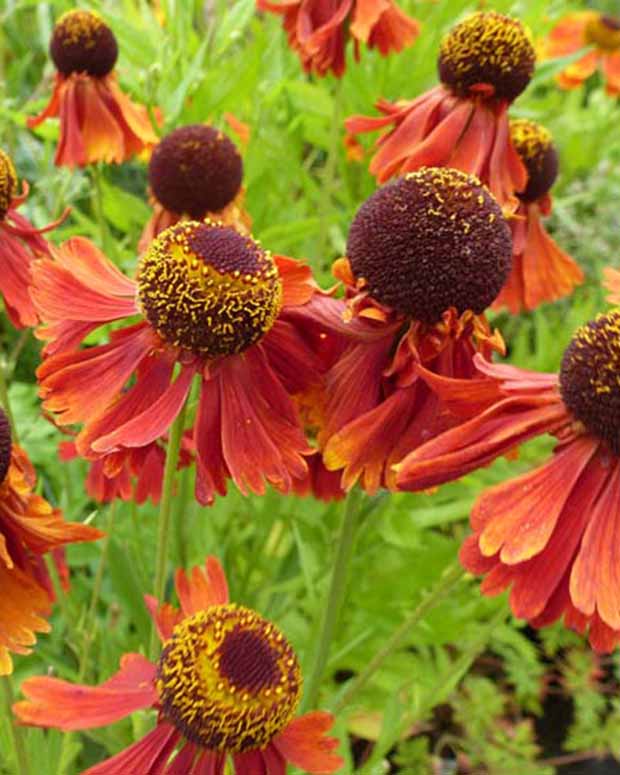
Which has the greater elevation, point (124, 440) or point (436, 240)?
point (436, 240)

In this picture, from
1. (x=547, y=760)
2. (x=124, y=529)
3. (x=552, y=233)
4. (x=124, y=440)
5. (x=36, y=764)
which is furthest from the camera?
(x=552, y=233)

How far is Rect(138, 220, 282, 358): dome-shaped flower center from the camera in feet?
2.21

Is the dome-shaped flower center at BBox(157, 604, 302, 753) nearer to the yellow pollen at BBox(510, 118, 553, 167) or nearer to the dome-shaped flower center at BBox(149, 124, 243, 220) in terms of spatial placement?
the dome-shaped flower center at BBox(149, 124, 243, 220)

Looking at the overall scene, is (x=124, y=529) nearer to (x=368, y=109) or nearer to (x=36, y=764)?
(x=36, y=764)

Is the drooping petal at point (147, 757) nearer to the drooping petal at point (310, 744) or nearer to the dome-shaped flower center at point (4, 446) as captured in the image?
the drooping petal at point (310, 744)

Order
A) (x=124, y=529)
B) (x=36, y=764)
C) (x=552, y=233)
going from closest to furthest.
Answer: (x=36, y=764) < (x=124, y=529) < (x=552, y=233)

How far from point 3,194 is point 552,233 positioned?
1.87 meters

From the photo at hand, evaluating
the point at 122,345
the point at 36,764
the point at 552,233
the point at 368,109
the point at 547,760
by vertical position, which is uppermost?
the point at 122,345

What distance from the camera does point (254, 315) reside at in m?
0.68

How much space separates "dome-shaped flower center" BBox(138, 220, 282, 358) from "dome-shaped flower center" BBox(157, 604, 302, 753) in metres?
0.18

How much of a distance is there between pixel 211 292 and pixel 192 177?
Result: 0.41 meters

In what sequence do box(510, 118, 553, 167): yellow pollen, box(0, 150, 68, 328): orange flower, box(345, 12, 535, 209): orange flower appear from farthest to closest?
box(510, 118, 553, 167): yellow pollen, box(345, 12, 535, 209): orange flower, box(0, 150, 68, 328): orange flower

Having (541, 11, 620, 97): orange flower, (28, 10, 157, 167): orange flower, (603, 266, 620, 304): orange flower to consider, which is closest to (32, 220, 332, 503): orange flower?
(603, 266, 620, 304): orange flower

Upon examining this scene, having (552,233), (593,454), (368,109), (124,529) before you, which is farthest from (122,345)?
(552,233)
